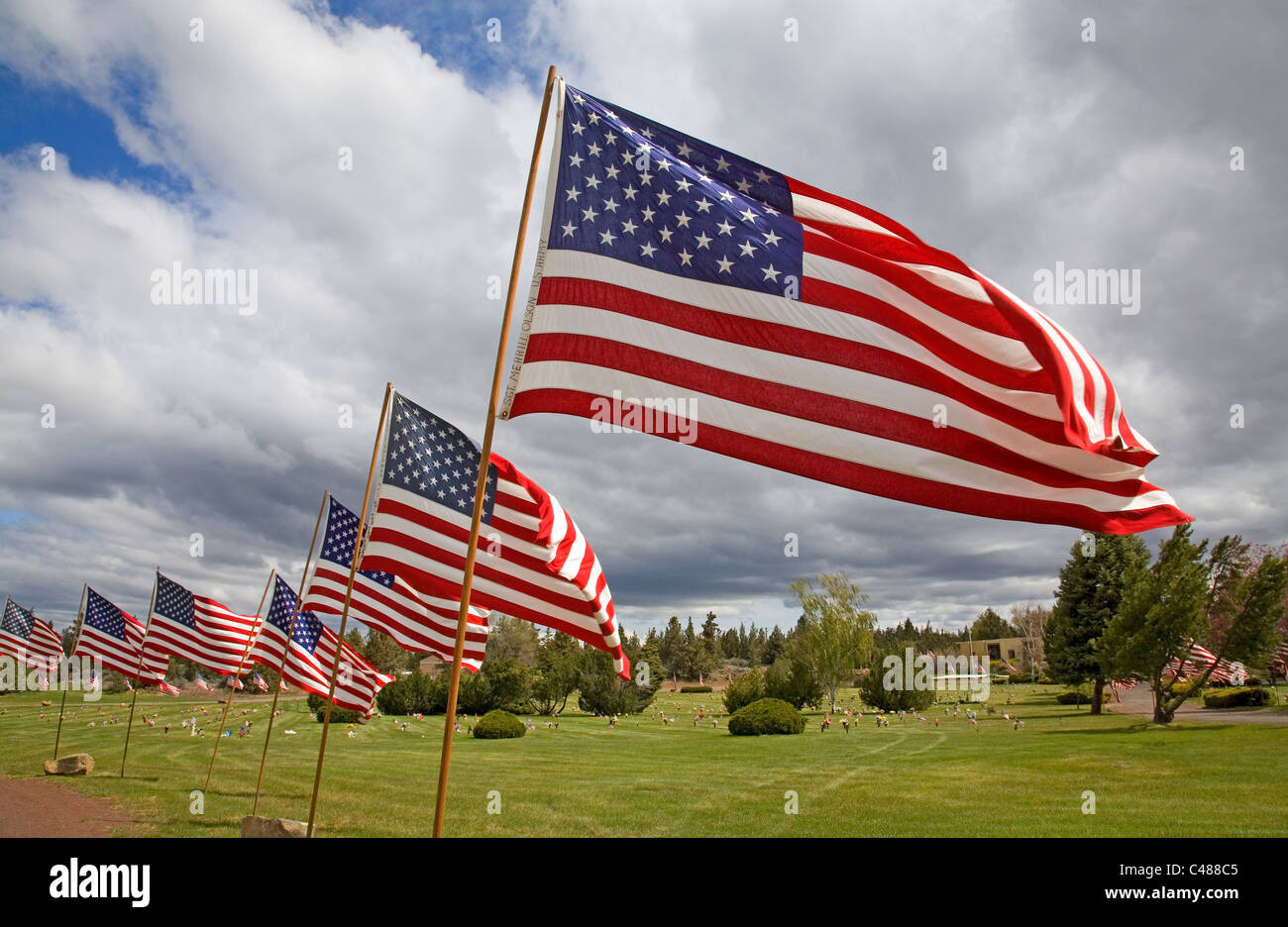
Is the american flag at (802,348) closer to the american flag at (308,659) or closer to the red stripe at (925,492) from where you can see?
the red stripe at (925,492)

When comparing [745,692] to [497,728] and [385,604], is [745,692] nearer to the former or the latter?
[497,728]

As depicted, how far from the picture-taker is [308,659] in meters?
16.4

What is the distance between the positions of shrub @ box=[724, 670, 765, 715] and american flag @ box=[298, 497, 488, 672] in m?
32.5

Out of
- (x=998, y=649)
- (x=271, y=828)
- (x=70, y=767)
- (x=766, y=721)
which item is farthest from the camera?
(x=998, y=649)

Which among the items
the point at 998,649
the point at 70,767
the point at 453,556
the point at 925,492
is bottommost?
the point at 998,649

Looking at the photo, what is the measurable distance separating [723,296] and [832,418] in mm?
1120

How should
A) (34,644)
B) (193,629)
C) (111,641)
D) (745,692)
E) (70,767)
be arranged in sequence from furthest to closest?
(745,692)
(34,644)
(70,767)
(111,641)
(193,629)

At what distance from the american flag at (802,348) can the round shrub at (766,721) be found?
2943 centimetres

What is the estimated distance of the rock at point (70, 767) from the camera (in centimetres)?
2191

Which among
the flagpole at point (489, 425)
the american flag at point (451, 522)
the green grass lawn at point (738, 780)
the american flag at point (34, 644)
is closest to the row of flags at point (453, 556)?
the american flag at point (451, 522)

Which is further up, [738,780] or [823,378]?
[823,378]

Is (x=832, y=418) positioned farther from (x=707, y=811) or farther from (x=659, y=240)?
(x=707, y=811)

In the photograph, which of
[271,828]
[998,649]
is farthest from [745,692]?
[998,649]

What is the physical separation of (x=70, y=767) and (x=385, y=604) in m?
16.1
